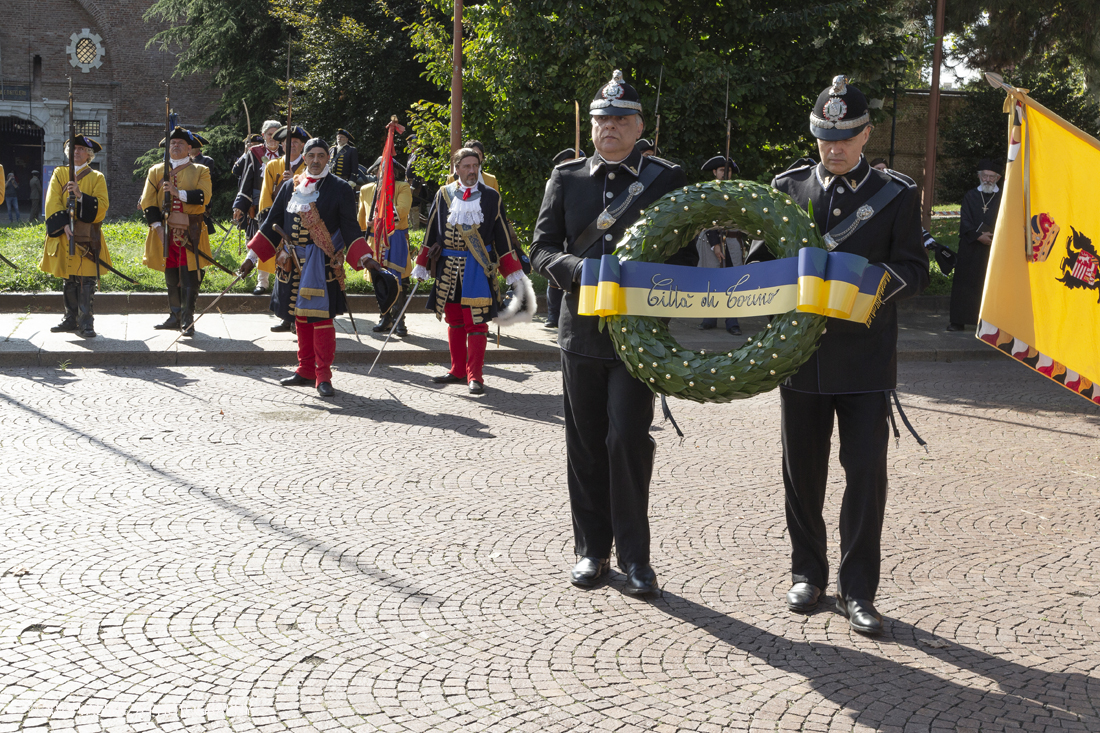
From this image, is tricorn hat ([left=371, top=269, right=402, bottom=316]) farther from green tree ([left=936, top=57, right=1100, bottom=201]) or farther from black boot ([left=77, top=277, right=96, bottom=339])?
green tree ([left=936, top=57, right=1100, bottom=201])

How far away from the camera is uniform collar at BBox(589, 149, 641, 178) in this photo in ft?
15.2

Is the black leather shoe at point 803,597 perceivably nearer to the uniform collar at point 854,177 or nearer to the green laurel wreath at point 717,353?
the green laurel wreath at point 717,353

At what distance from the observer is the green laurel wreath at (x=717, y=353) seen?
13.2 feet

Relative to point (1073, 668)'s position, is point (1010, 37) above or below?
above

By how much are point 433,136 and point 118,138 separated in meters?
31.6

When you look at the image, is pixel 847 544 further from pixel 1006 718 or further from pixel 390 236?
pixel 390 236

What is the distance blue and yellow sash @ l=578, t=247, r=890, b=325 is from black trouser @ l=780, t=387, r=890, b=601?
0.47 meters

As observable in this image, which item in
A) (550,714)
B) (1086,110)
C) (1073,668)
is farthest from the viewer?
(1086,110)

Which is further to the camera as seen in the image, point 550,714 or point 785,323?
point 785,323

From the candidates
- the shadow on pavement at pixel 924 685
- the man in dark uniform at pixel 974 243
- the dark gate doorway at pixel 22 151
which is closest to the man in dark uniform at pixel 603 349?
the shadow on pavement at pixel 924 685

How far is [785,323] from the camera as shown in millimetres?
4031

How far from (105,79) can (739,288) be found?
42.8 meters

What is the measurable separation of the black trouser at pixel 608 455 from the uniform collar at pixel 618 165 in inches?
31.7

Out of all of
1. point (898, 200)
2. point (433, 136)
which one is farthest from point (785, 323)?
point (433, 136)
